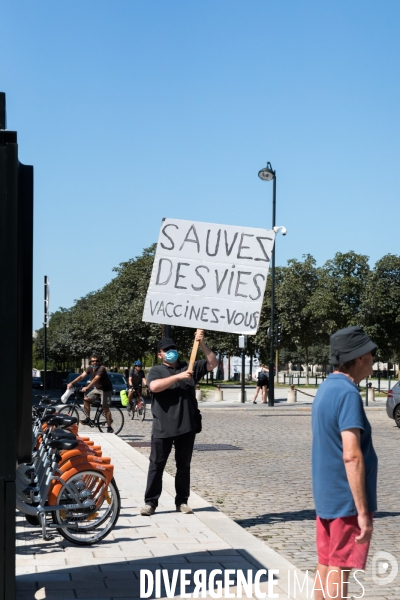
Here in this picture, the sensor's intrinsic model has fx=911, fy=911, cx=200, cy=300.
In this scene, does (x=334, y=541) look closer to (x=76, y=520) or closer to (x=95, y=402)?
(x=76, y=520)

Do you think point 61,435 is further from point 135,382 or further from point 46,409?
point 135,382

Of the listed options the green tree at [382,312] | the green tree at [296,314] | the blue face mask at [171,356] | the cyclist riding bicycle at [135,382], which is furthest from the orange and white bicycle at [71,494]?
the green tree at [296,314]

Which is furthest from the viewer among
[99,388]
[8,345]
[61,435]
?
[99,388]

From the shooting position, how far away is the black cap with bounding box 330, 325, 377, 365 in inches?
181

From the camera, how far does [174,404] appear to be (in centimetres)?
939

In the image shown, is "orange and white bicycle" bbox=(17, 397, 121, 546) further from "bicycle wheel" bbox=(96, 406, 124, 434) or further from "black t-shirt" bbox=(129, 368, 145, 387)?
"black t-shirt" bbox=(129, 368, 145, 387)

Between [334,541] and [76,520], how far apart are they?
3.79 meters

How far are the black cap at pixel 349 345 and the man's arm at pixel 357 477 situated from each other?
400 mm

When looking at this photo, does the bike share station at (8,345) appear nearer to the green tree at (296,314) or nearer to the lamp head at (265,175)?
the lamp head at (265,175)

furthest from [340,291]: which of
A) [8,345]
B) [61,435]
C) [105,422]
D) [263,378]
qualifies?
[8,345]

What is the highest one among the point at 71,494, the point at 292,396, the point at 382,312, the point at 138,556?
the point at 382,312

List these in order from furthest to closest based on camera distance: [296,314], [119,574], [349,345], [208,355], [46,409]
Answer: [296,314] < [46,409] < [208,355] < [119,574] < [349,345]

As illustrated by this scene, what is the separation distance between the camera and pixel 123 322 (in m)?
61.9

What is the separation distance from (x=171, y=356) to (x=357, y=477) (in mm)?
5113
